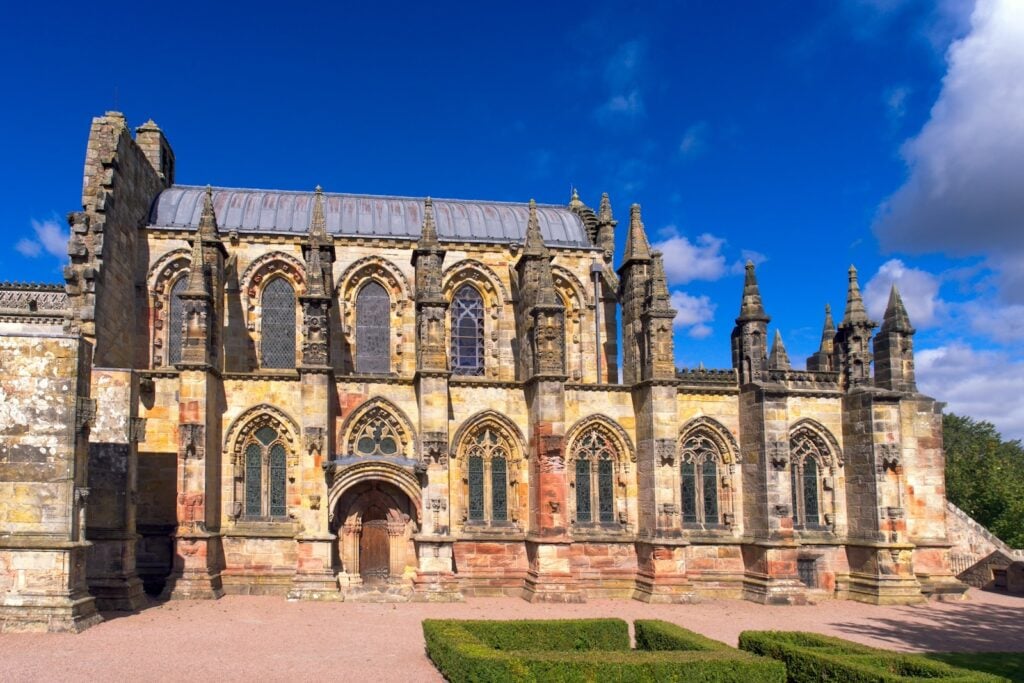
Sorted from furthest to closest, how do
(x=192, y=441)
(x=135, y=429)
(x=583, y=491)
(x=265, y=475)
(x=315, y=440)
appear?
(x=583, y=491), (x=265, y=475), (x=315, y=440), (x=192, y=441), (x=135, y=429)

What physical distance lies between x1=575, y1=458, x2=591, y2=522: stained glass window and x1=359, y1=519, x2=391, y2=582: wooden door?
6.03m

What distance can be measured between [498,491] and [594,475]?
121 inches

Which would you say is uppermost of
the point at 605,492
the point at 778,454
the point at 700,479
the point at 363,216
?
the point at 363,216

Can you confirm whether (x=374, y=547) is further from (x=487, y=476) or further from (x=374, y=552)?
(x=487, y=476)

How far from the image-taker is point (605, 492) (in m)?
28.4

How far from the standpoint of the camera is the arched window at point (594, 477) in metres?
28.2

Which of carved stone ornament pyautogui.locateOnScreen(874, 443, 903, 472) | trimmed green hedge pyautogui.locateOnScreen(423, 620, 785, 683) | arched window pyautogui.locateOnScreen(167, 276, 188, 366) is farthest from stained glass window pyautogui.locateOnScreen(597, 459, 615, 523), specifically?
arched window pyautogui.locateOnScreen(167, 276, 188, 366)

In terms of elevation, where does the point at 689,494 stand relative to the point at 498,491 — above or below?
below

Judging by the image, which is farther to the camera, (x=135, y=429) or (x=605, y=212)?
(x=605, y=212)

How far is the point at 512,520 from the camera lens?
1094 inches

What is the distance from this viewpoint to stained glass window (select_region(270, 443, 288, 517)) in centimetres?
2672

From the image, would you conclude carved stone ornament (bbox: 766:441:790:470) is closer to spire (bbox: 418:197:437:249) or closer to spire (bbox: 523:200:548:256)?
spire (bbox: 523:200:548:256)

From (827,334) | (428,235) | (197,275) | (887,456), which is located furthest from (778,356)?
(197,275)

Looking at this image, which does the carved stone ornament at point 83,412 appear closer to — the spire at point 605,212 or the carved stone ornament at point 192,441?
the carved stone ornament at point 192,441
